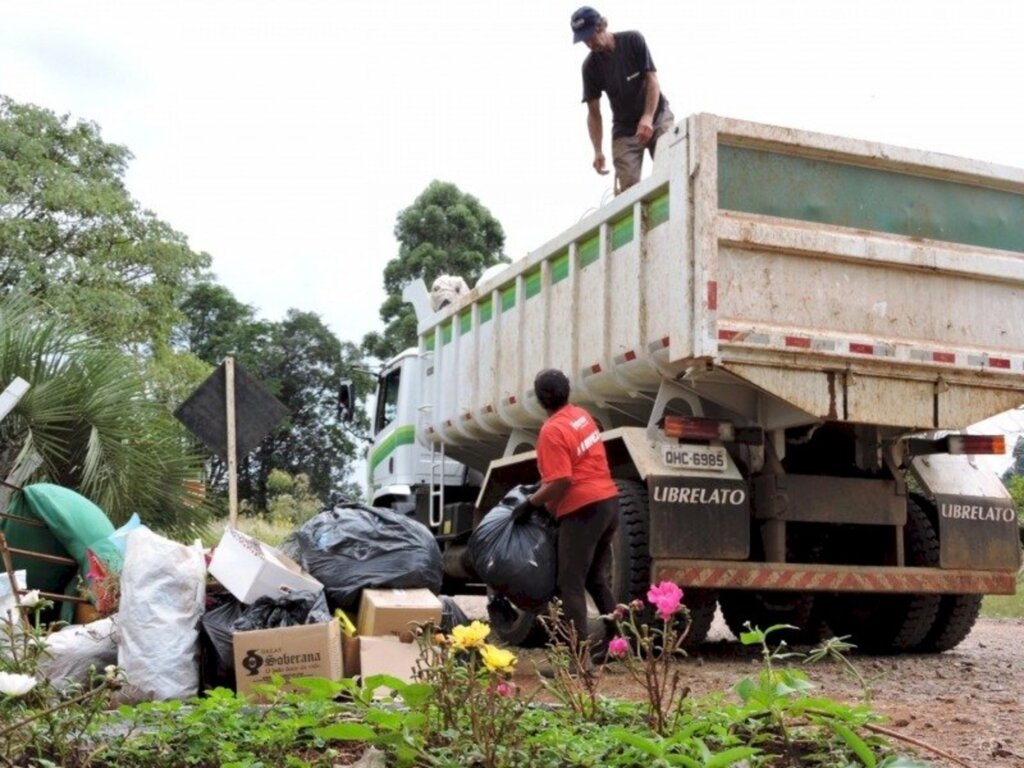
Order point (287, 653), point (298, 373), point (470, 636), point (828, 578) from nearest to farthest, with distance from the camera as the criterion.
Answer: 1. point (470, 636)
2. point (287, 653)
3. point (828, 578)
4. point (298, 373)

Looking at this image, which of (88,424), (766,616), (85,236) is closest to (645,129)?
(766,616)

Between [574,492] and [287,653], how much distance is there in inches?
74.1

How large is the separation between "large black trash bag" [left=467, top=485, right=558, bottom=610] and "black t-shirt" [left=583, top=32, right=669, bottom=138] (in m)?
3.29

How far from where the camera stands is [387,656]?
19.0 ft

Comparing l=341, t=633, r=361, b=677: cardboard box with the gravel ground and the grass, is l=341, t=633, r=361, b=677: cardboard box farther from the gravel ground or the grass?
the grass

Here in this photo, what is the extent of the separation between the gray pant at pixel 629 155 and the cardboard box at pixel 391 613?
13.0ft

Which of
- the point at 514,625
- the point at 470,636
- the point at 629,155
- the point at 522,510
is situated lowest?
the point at 514,625

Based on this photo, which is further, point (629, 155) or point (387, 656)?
point (629, 155)

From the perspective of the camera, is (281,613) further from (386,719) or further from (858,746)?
(858,746)

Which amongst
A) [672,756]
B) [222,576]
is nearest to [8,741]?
[672,756]

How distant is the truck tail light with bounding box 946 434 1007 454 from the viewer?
8406mm

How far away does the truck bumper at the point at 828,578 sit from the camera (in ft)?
24.7

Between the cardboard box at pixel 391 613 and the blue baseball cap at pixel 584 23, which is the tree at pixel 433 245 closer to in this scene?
the blue baseball cap at pixel 584 23

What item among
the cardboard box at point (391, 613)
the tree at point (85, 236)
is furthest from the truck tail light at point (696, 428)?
the tree at point (85, 236)
